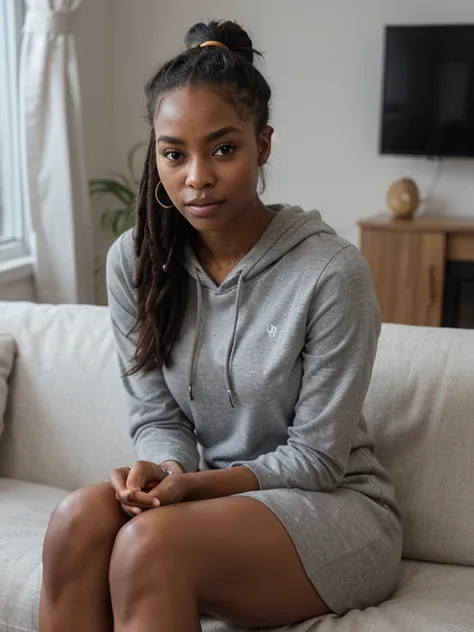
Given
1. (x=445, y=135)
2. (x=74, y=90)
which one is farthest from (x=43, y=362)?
(x=445, y=135)

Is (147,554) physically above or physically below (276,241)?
below

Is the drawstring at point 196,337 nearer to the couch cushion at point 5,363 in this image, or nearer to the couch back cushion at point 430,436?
the couch back cushion at point 430,436

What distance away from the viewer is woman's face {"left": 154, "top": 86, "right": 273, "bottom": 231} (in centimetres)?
134

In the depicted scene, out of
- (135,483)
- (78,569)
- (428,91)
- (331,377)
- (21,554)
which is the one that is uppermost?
(428,91)

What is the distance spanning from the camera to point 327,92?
13.0 ft

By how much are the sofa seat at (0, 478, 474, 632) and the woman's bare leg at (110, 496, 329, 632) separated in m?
0.07

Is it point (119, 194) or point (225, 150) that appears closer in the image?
point (225, 150)

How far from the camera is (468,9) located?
12.3 feet

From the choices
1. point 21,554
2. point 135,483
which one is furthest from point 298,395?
point 21,554

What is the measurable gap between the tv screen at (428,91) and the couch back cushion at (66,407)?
2163 mm

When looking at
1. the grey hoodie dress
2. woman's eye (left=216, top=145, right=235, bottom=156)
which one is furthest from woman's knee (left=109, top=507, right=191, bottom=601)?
woman's eye (left=216, top=145, right=235, bottom=156)

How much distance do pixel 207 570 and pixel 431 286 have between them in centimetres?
260

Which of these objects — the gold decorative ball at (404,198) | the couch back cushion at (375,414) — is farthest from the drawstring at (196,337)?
the gold decorative ball at (404,198)

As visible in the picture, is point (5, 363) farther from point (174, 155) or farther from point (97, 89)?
point (97, 89)
